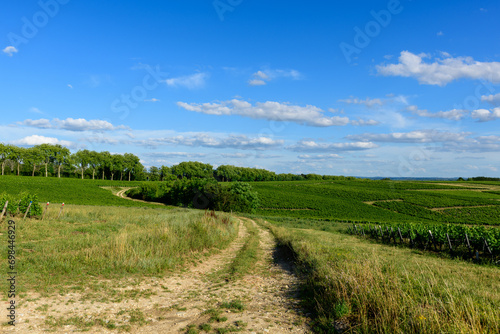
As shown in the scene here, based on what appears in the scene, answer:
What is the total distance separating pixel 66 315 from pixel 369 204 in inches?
3122

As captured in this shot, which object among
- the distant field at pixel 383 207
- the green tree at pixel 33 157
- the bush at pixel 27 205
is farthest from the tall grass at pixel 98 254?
the green tree at pixel 33 157

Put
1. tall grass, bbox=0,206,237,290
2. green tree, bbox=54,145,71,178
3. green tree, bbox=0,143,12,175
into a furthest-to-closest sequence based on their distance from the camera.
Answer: green tree, bbox=54,145,71,178, green tree, bbox=0,143,12,175, tall grass, bbox=0,206,237,290

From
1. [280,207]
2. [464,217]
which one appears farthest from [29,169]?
[464,217]

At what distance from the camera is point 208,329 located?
6.05 m

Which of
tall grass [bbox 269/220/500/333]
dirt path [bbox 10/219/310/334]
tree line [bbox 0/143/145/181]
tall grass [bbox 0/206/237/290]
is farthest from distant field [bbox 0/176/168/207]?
tall grass [bbox 269/220/500/333]

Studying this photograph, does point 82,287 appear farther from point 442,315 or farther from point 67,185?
point 67,185

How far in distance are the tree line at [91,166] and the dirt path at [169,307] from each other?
77.1m

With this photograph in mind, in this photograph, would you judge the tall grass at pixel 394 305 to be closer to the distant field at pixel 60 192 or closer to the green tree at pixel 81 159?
the distant field at pixel 60 192

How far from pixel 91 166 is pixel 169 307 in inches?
5160

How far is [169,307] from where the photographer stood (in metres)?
7.62

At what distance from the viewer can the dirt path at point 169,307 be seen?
6.23 meters

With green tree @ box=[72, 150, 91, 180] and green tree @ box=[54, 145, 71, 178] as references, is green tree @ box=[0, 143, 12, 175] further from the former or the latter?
green tree @ box=[72, 150, 91, 180]

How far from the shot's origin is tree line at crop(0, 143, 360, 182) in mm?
102750

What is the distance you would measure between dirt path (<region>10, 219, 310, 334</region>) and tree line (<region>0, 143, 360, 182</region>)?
7713 centimetres
